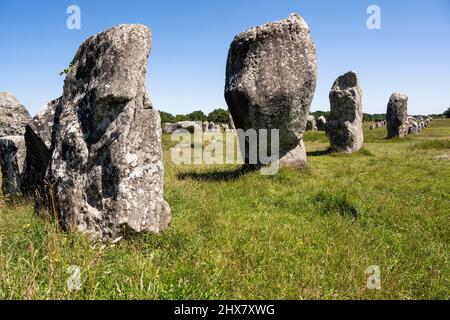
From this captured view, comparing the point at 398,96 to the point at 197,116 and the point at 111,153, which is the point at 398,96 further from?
the point at 197,116

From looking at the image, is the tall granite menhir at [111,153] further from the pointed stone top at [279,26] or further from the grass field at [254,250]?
the pointed stone top at [279,26]

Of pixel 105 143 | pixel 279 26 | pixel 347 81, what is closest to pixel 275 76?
pixel 279 26

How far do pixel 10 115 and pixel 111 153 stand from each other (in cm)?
1013

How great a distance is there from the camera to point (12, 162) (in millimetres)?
Result: 9398

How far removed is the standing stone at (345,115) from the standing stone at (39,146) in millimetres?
15026

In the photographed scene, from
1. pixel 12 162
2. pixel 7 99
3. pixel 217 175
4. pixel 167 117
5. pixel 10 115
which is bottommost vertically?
pixel 217 175

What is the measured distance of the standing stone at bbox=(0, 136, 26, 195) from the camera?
9219 mm

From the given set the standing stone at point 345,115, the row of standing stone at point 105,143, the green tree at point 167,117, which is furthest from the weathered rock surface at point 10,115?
the green tree at point 167,117

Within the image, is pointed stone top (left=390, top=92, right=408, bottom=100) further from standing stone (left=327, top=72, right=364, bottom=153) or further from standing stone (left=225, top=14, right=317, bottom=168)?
standing stone (left=225, top=14, right=317, bottom=168)

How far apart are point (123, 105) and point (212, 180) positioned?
5.30 m

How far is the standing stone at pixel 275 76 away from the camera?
36.0 ft

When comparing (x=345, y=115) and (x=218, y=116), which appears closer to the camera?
(x=345, y=115)

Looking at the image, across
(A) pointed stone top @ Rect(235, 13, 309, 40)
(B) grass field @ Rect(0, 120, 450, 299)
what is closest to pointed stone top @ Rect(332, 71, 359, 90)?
(A) pointed stone top @ Rect(235, 13, 309, 40)
